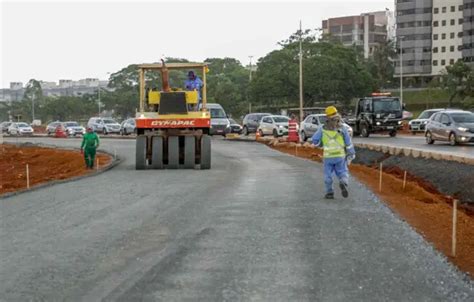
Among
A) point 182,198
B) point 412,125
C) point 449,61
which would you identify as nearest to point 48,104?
point 449,61

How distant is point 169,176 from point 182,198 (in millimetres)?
5344

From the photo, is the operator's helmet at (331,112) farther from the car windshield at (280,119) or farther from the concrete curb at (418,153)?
the car windshield at (280,119)

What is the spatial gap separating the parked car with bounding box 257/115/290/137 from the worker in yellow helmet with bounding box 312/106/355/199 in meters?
30.7

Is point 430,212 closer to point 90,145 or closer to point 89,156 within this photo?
point 90,145

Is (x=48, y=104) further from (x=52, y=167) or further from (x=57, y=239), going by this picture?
(x=57, y=239)

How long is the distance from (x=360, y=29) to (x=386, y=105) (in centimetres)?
11790

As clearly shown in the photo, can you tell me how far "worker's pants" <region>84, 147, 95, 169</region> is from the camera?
938 inches

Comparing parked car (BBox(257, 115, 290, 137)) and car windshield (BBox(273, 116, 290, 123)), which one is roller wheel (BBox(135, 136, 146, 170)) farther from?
car windshield (BBox(273, 116, 290, 123))

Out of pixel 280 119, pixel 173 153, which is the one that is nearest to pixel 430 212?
Result: pixel 173 153

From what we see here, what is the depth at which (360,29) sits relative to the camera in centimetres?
15512

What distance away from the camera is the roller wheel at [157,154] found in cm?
2198

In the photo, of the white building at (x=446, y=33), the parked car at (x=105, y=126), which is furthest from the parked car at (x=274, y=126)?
the white building at (x=446, y=33)

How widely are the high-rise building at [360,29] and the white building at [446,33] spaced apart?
29.9m

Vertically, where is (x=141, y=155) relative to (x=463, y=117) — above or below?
below
